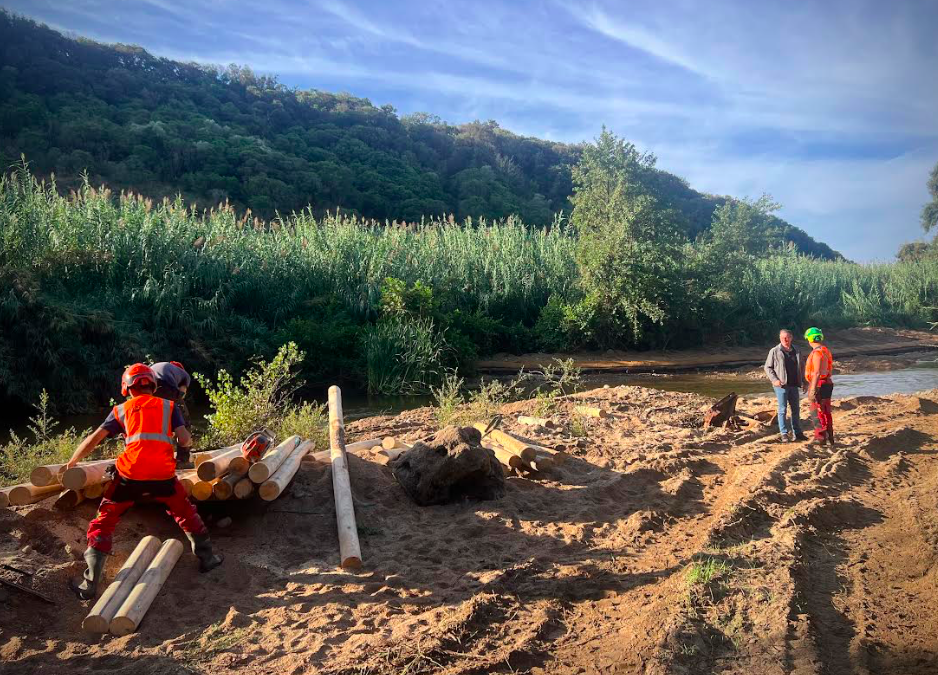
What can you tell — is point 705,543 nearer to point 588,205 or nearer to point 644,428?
point 644,428

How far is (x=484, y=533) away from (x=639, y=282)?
1586 centimetres

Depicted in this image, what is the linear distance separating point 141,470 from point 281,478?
116 centimetres

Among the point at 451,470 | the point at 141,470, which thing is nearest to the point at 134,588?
the point at 141,470

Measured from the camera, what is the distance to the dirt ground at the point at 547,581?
3.62 m

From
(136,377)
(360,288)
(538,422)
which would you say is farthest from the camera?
(360,288)

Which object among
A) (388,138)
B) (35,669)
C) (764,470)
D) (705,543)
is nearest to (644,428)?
(764,470)

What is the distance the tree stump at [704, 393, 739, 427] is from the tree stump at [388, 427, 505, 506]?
4539 mm

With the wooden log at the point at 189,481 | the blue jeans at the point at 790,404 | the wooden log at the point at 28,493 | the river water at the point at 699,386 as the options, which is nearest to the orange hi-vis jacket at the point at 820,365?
the blue jeans at the point at 790,404

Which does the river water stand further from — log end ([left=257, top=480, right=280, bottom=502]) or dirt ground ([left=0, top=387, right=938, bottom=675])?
dirt ground ([left=0, top=387, right=938, bottom=675])

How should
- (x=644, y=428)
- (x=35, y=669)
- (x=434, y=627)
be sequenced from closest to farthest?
1. (x=35, y=669)
2. (x=434, y=627)
3. (x=644, y=428)

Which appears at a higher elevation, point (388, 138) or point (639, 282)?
point (388, 138)

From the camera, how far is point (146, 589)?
4.12 meters

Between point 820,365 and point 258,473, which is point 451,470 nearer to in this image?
point 258,473

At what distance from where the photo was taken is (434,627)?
152 inches
